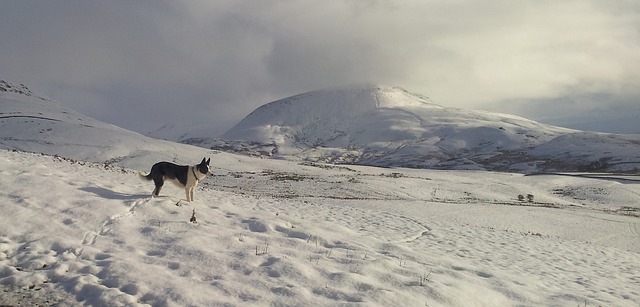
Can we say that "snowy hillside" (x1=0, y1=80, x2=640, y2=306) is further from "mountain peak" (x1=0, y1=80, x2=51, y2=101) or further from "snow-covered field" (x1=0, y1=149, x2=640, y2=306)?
"mountain peak" (x1=0, y1=80, x2=51, y2=101)

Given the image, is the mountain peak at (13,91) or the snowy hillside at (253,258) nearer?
the snowy hillside at (253,258)

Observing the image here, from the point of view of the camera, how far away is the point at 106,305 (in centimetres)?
617

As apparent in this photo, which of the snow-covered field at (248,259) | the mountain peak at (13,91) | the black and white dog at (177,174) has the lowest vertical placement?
the snow-covered field at (248,259)

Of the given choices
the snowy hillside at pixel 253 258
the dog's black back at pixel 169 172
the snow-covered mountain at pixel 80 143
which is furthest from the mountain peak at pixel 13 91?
the snowy hillside at pixel 253 258

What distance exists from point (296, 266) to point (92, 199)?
25.7 ft

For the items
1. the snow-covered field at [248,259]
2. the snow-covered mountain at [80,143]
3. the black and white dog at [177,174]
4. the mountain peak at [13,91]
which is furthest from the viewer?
the mountain peak at [13,91]

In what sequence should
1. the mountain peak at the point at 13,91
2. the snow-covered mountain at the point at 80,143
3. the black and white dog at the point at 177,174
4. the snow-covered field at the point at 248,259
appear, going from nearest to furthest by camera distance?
1. the snow-covered field at the point at 248,259
2. the black and white dog at the point at 177,174
3. the snow-covered mountain at the point at 80,143
4. the mountain peak at the point at 13,91

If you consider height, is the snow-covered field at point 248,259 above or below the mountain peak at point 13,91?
below

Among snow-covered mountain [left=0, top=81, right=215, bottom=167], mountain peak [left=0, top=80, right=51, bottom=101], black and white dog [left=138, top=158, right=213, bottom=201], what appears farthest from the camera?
mountain peak [left=0, top=80, right=51, bottom=101]

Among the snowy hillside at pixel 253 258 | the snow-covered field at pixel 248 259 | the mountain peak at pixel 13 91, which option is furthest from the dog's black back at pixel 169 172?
the mountain peak at pixel 13 91

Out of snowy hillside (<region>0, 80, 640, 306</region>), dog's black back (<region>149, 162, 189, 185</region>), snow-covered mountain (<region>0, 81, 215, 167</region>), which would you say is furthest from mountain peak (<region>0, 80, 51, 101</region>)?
snowy hillside (<region>0, 80, 640, 306</region>)

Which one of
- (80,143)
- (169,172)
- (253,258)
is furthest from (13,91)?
(253,258)

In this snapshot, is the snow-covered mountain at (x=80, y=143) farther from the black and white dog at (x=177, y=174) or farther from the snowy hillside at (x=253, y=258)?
the snowy hillside at (x=253, y=258)

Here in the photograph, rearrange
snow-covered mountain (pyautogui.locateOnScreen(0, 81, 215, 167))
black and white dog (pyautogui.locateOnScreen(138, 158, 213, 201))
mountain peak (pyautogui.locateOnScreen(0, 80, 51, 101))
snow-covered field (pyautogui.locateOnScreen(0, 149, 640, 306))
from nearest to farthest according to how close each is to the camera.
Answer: snow-covered field (pyautogui.locateOnScreen(0, 149, 640, 306))
black and white dog (pyautogui.locateOnScreen(138, 158, 213, 201))
snow-covered mountain (pyautogui.locateOnScreen(0, 81, 215, 167))
mountain peak (pyautogui.locateOnScreen(0, 80, 51, 101))
